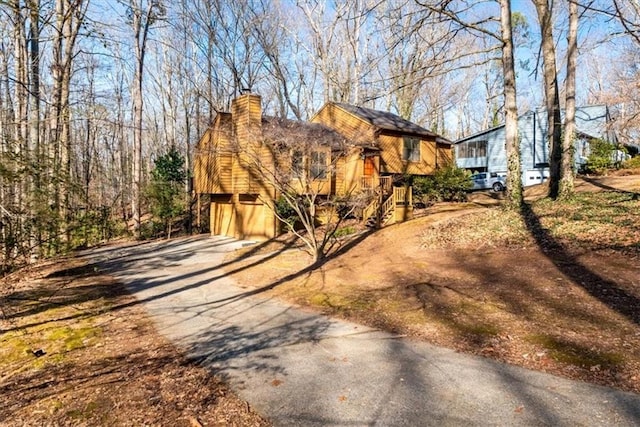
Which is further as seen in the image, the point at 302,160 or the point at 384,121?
the point at 384,121

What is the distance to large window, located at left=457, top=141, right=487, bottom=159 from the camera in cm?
3372

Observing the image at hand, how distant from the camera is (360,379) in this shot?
4105 millimetres

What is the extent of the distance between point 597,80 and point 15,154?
48577mm

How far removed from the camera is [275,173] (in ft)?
39.2

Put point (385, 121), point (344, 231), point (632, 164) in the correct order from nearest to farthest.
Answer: point (344, 231)
point (385, 121)
point (632, 164)

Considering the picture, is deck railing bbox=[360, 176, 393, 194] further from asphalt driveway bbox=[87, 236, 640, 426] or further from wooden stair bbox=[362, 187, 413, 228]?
asphalt driveway bbox=[87, 236, 640, 426]

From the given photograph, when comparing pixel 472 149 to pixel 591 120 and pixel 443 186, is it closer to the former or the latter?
pixel 591 120

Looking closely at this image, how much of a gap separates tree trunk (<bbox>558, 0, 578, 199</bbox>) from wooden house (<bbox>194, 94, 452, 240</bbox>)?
586cm

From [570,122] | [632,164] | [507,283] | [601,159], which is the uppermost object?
[570,122]

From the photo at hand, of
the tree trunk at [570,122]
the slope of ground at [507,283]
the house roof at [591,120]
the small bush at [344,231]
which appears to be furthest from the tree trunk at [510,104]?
the house roof at [591,120]

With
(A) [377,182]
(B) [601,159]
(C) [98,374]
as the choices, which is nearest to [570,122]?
(A) [377,182]

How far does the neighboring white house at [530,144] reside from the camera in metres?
29.6

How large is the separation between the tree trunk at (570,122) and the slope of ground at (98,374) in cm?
1394

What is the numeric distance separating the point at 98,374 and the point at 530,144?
33.7 meters
